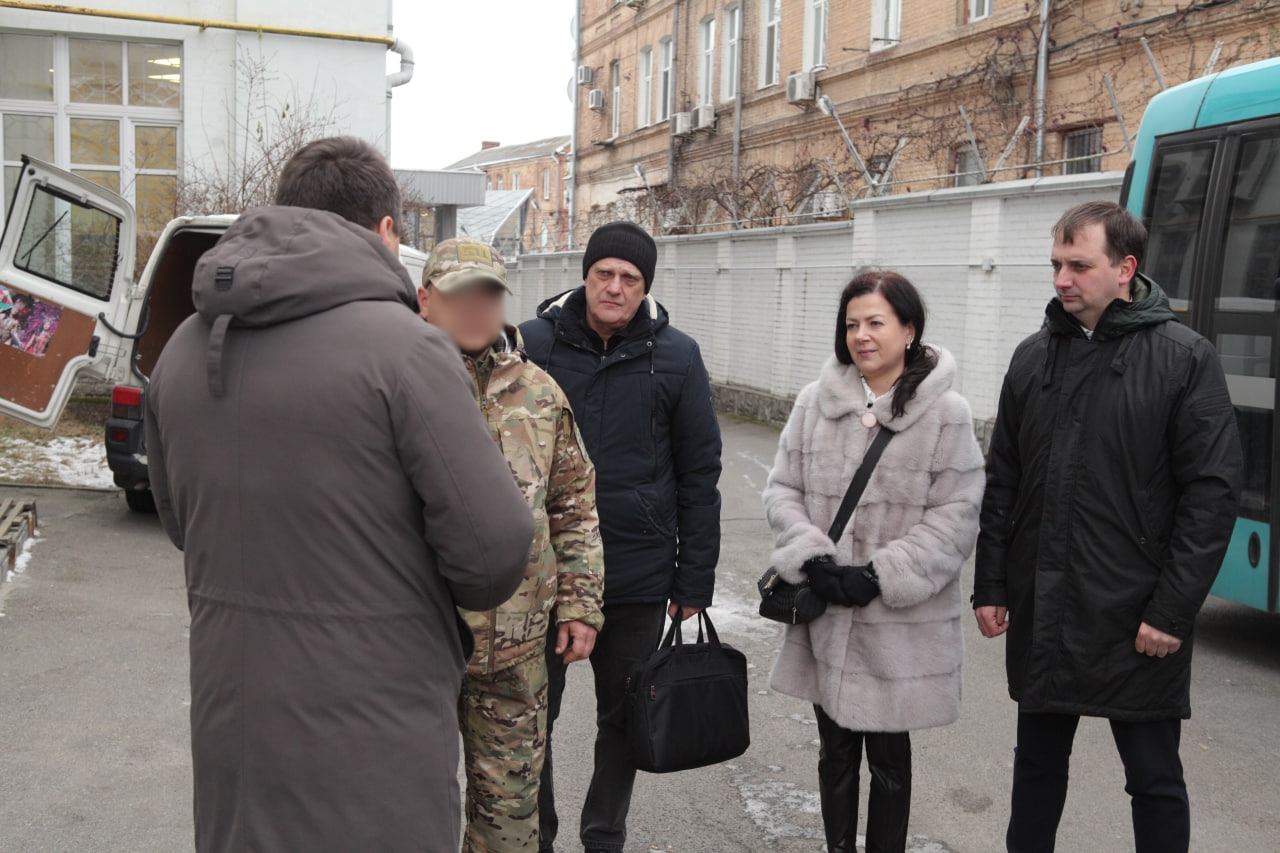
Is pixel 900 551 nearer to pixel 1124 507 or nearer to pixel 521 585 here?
pixel 1124 507

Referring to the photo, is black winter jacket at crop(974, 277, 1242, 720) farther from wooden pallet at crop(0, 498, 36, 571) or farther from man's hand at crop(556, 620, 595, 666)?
wooden pallet at crop(0, 498, 36, 571)

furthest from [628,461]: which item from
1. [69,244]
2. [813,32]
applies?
[813,32]

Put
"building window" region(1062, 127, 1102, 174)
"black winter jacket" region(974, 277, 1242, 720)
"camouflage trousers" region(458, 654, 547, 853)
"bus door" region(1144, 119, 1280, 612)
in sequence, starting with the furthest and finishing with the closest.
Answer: "building window" region(1062, 127, 1102, 174) < "bus door" region(1144, 119, 1280, 612) < "black winter jacket" region(974, 277, 1242, 720) < "camouflage trousers" region(458, 654, 547, 853)

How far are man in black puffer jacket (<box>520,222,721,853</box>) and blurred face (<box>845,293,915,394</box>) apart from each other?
52 cm

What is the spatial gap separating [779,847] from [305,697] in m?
2.46

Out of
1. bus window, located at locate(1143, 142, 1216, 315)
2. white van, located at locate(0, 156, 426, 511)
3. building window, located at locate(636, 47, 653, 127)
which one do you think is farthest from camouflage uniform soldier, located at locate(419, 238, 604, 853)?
building window, located at locate(636, 47, 653, 127)

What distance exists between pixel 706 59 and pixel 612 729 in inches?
1072

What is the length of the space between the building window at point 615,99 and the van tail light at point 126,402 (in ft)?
88.3

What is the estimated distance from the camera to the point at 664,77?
31.9 m

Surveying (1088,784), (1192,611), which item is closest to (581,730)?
(1088,784)

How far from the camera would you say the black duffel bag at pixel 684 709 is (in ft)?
12.2

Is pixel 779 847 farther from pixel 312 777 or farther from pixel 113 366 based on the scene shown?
pixel 113 366

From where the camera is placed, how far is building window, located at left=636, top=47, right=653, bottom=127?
32875mm

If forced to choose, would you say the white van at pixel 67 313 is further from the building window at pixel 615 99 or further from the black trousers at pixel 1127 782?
the building window at pixel 615 99
